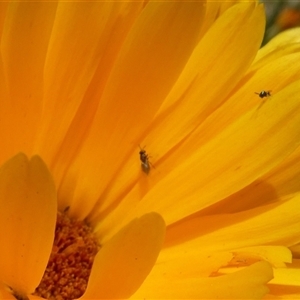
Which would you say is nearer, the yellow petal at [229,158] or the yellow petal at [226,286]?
the yellow petal at [226,286]

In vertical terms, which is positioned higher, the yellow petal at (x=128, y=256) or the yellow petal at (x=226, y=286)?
the yellow petal at (x=128, y=256)

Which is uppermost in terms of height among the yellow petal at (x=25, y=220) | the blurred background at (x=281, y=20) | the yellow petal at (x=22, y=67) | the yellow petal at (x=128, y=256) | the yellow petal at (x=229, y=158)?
the blurred background at (x=281, y=20)

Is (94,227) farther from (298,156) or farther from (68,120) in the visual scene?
(298,156)

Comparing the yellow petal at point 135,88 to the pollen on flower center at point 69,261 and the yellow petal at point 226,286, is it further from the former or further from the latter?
the yellow petal at point 226,286

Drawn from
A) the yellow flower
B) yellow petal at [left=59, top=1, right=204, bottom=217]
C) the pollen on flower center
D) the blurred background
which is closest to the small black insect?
the yellow flower

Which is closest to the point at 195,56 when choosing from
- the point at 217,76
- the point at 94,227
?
the point at 217,76

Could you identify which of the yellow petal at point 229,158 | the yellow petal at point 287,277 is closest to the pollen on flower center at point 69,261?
the yellow petal at point 229,158

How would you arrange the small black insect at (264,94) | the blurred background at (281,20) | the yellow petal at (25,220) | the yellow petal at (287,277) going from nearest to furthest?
the yellow petal at (25,220), the yellow petal at (287,277), the small black insect at (264,94), the blurred background at (281,20)
